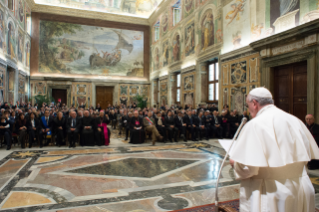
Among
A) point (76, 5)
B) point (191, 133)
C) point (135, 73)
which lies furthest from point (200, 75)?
point (76, 5)

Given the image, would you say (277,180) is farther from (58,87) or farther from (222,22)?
(58,87)

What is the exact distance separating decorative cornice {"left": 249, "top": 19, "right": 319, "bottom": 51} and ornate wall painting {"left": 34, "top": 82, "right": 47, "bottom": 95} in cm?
1798

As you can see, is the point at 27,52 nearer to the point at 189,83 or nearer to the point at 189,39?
the point at 189,39

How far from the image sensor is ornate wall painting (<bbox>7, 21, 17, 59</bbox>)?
1351 cm

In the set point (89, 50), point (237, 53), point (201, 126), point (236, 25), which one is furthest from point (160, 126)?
point (89, 50)

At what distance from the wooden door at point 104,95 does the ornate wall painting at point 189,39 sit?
1012cm

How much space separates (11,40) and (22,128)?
365 inches

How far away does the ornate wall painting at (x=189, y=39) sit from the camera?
14871mm

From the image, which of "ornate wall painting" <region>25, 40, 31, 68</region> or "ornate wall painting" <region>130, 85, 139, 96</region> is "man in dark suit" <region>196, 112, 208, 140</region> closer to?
"ornate wall painting" <region>130, 85, 139, 96</region>

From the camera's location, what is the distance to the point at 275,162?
5.05 feet

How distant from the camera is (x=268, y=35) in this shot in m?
8.79

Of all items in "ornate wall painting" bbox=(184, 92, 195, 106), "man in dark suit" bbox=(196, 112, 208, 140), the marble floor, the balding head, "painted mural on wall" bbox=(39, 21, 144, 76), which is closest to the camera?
the marble floor

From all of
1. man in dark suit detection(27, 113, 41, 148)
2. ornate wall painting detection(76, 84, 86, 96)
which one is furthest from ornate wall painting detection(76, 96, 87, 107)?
man in dark suit detection(27, 113, 41, 148)

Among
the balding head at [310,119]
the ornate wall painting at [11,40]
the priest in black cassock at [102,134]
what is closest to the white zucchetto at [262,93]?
the balding head at [310,119]
